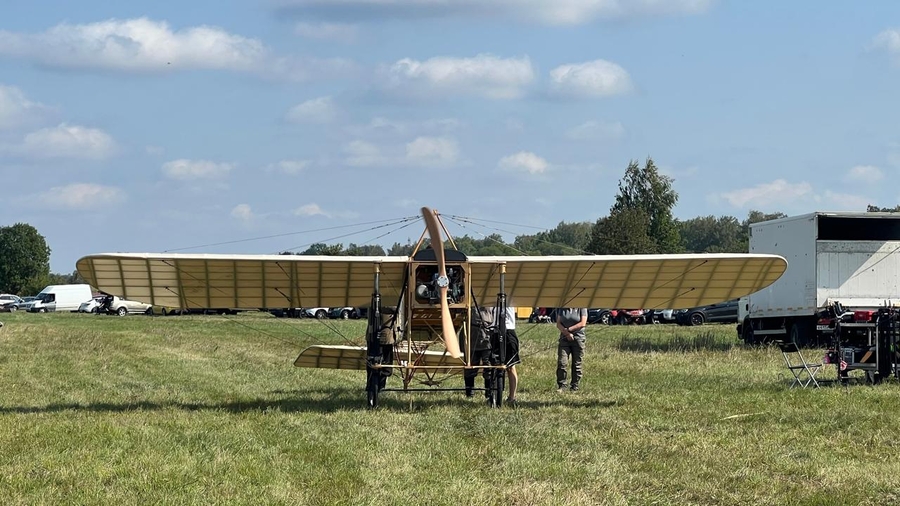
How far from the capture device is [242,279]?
13789 millimetres

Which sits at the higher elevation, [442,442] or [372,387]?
[372,387]

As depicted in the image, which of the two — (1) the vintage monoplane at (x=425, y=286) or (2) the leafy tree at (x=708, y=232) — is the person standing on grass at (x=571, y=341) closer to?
(1) the vintage monoplane at (x=425, y=286)

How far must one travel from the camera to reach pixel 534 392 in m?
15.5

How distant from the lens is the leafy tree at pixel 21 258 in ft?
413

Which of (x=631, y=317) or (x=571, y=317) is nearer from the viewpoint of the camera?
(x=571, y=317)

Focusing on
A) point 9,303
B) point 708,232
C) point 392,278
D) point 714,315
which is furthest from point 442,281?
point 708,232

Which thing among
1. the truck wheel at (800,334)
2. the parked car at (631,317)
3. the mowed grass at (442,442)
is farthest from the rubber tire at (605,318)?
the mowed grass at (442,442)

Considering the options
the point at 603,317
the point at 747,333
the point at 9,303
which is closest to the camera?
the point at 747,333

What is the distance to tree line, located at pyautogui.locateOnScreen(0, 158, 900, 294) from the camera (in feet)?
246

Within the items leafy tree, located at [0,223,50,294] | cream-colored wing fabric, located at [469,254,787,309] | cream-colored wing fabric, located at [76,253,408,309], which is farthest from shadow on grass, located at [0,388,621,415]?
leafy tree, located at [0,223,50,294]

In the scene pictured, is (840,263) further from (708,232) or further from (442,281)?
(708,232)

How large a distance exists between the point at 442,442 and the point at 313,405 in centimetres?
402

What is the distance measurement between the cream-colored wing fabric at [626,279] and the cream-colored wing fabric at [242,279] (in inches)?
58.7

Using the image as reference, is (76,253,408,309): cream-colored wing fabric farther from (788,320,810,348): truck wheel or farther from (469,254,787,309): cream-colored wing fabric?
(788,320,810,348): truck wheel
